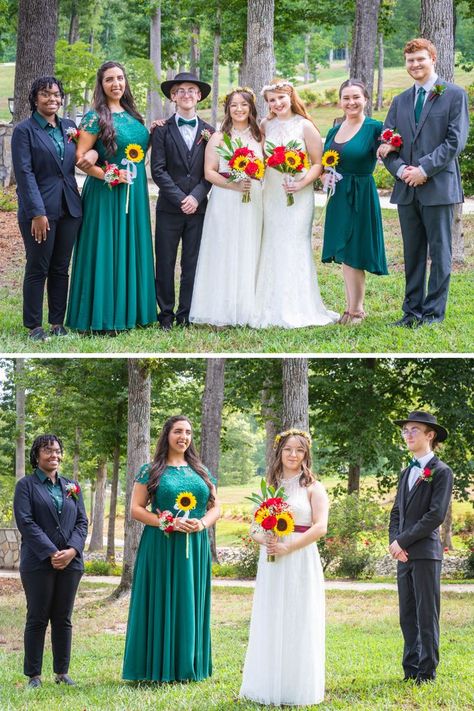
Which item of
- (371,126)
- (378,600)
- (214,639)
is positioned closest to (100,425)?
(378,600)

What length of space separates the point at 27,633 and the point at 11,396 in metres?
14.8

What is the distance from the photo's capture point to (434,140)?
8.01 meters

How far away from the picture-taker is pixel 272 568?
21.9 ft

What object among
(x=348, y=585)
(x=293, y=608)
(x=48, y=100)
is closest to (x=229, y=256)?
(x=48, y=100)

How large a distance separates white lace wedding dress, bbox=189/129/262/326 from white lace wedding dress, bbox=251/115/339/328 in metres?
0.08

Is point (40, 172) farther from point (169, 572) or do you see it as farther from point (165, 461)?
point (169, 572)

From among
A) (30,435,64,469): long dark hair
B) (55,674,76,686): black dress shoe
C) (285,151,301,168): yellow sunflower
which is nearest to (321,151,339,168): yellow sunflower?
(285,151,301,168): yellow sunflower

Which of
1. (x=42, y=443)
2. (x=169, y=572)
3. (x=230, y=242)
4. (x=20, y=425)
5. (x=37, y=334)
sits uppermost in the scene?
(x=230, y=242)

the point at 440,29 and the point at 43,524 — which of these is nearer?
the point at 43,524

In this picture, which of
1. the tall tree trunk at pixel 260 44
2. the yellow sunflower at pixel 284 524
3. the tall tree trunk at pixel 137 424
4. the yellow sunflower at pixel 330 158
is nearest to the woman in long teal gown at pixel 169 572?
the yellow sunflower at pixel 284 524

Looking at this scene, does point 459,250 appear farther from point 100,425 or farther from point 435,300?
point 100,425

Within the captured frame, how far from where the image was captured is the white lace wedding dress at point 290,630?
649cm

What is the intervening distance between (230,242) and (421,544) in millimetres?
3273

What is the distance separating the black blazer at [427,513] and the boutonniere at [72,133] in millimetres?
4041
